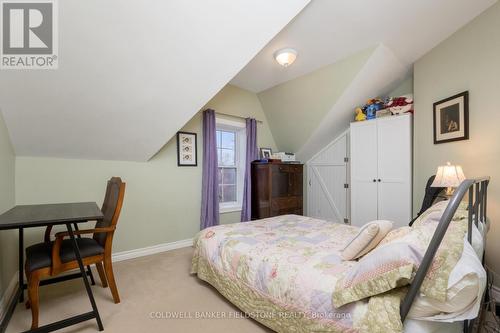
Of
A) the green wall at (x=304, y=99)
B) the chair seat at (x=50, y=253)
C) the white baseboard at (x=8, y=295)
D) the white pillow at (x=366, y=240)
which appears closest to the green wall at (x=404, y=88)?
the green wall at (x=304, y=99)

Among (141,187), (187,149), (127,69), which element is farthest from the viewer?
(187,149)

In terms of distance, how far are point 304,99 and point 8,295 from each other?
4.10 meters

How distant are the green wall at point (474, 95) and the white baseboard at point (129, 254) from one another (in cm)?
353

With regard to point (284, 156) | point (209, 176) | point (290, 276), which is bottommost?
point (290, 276)

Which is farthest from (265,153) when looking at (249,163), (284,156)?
(249,163)

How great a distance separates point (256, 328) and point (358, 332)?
0.82 m

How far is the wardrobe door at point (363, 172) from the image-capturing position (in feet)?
11.5

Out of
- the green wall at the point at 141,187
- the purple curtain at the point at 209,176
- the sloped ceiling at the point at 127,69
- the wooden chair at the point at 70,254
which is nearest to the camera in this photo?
the wooden chair at the point at 70,254

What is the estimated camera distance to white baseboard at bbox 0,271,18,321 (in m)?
1.72

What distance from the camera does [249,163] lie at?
4.06 m

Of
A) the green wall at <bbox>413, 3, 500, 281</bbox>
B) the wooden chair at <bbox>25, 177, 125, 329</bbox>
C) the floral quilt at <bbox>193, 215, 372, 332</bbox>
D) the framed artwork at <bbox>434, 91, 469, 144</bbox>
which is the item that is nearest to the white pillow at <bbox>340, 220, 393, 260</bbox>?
the floral quilt at <bbox>193, 215, 372, 332</bbox>

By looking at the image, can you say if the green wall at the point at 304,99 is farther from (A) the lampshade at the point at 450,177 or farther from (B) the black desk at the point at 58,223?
(B) the black desk at the point at 58,223

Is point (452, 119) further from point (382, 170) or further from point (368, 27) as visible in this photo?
point (368, 27)

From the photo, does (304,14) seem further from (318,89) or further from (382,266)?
(382,266)
